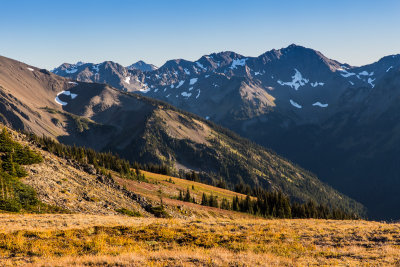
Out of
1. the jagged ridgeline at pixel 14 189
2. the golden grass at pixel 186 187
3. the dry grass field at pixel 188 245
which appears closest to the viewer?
the dry grass field at pixel 188 245

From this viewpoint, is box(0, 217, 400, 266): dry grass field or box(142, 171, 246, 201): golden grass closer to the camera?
box(0, 217, 400, 266): dry grass field

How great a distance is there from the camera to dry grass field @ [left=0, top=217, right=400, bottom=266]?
16.1 metres

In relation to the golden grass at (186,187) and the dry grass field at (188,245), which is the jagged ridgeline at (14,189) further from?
the golden grass at (186,187)

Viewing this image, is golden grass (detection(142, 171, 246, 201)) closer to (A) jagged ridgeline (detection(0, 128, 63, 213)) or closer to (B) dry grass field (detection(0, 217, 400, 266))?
(A) jagged ridgeline (detection(0, 128, 63, 213))

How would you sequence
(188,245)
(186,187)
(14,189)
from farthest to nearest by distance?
(186,187)
(14,189)
(188,245)

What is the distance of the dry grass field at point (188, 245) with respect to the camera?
16.1 metres

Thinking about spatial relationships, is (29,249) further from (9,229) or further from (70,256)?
(9,229)

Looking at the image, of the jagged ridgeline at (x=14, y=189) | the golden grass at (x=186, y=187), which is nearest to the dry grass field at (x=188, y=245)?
the jagged ridgeline at (x=14, y=189)

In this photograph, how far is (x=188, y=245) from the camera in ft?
68.2

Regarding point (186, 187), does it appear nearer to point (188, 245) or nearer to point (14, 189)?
point (14, 189)

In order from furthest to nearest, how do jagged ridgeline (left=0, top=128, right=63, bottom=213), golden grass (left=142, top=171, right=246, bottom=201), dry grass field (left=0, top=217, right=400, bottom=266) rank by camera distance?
golden grass (left=142, top=171, right=246, bottom=201) < jagged ridgeline (left=0, top=128, right=63, bottom=213) < dry grass field (left=0, top=217, right=400, bottom=266)

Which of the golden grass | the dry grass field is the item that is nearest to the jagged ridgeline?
the dry grass field

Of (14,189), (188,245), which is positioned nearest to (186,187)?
(14,189)

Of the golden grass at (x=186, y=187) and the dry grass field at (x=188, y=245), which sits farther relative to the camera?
the golden grass at (x=186, y=187)
